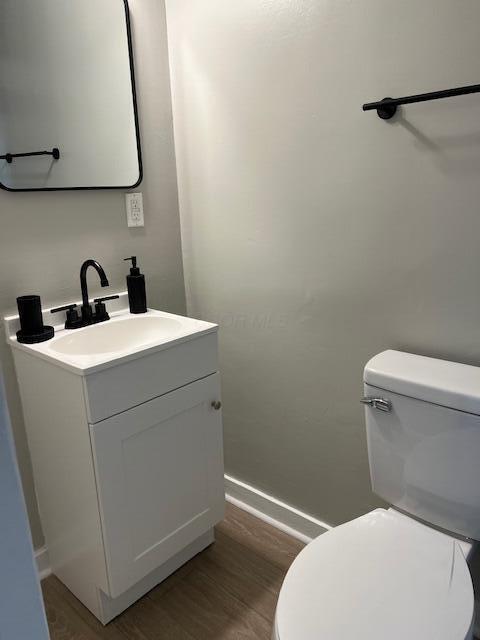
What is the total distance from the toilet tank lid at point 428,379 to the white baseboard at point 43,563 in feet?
4.19

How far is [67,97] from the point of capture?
1.56m

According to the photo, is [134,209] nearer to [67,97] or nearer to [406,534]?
[67,97]

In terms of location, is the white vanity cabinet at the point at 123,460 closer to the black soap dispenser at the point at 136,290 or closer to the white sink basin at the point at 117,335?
the white sink basin at the point at 117,335

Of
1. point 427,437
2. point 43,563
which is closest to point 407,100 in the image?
point 427,437

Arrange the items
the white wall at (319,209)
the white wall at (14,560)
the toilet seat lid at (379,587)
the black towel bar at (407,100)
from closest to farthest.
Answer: the white wall at (14,560) → the toilet seat lid at (379,587) → the black towel bar at (407,100) → the white wall at (319,209)

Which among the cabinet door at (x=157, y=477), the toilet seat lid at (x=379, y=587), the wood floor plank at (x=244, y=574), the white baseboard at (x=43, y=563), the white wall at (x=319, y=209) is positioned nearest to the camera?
the toilet seat lid at (x=379, y=587)

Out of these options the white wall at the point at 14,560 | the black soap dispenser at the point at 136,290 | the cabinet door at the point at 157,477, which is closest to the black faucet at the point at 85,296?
the black soap dispenser at the point at 136,290

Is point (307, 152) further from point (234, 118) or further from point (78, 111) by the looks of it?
point (78, 111)

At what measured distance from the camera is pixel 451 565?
1.07 meters

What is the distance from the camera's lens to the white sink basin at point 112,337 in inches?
50.6

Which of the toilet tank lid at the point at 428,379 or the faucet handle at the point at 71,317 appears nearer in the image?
the toilet tank lid at the point at 428,379

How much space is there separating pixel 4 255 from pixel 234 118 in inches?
34.5

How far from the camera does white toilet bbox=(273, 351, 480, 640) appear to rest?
96cm

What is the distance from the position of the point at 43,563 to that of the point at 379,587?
122 centimetres
